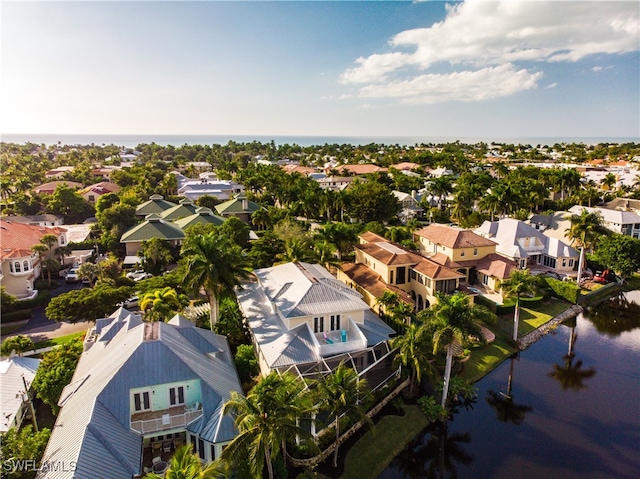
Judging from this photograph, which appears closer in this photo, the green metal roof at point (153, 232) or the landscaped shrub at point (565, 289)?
the landscaped shrub at point (565, 289)

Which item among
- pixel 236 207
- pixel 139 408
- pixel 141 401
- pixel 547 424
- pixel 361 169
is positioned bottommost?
pixel 547 424

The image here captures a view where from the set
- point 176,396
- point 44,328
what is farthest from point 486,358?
point 44,328

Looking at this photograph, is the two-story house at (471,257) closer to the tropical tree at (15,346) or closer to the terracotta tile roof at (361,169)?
the tropical tree at (15,346)

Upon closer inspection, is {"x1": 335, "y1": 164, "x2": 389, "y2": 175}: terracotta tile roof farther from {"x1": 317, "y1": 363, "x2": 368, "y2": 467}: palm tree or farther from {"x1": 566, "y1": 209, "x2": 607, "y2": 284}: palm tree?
{"x1": 317, "y1": 363, "x2": 368, "y2": 467}: palm tree

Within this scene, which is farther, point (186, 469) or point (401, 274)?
point (401, 274)

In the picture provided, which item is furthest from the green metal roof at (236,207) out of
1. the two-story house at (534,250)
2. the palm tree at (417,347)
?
the palm tree at (417,347)

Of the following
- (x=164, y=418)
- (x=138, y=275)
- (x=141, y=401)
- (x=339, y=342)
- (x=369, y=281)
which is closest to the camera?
(x=164, y=418)

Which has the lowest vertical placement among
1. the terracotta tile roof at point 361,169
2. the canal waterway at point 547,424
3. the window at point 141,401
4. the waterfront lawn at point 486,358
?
the canal waterway at point 547,424

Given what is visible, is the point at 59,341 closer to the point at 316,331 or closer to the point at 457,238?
the point at 316,331
